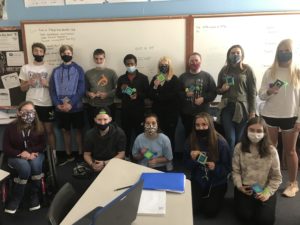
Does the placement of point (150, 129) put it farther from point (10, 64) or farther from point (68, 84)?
point (10, 64)

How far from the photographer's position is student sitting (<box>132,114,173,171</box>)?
3.21 m

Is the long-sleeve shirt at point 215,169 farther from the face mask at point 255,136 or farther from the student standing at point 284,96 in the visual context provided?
the student standing at point 284,96

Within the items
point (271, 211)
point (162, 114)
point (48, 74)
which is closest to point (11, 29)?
point (48, 74)

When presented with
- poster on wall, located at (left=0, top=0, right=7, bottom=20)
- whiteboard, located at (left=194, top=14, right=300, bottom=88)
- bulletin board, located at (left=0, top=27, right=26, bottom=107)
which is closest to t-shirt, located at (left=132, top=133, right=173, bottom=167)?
whiteboard, located at (left=194, top=14, right=300, bottom=88)

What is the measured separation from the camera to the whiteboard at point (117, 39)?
4020mm

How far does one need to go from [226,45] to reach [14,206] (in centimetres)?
300

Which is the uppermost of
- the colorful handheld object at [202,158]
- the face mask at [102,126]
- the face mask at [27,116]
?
the face mask at [27,116]

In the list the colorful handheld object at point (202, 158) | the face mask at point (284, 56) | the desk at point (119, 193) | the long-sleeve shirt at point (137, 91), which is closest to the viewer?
the desk at point (119, 193)

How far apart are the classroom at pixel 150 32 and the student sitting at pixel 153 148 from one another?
2.69 feet

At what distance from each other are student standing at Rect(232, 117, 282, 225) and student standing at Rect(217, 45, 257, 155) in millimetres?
674

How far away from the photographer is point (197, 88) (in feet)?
12.5

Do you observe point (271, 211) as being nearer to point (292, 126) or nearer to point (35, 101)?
Result: point (292, 126)

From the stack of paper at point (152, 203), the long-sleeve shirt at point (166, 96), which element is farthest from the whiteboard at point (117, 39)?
the stack of paper at point (152, 203)

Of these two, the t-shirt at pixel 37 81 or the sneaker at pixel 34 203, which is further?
the t-shirt at pixel 37 81
